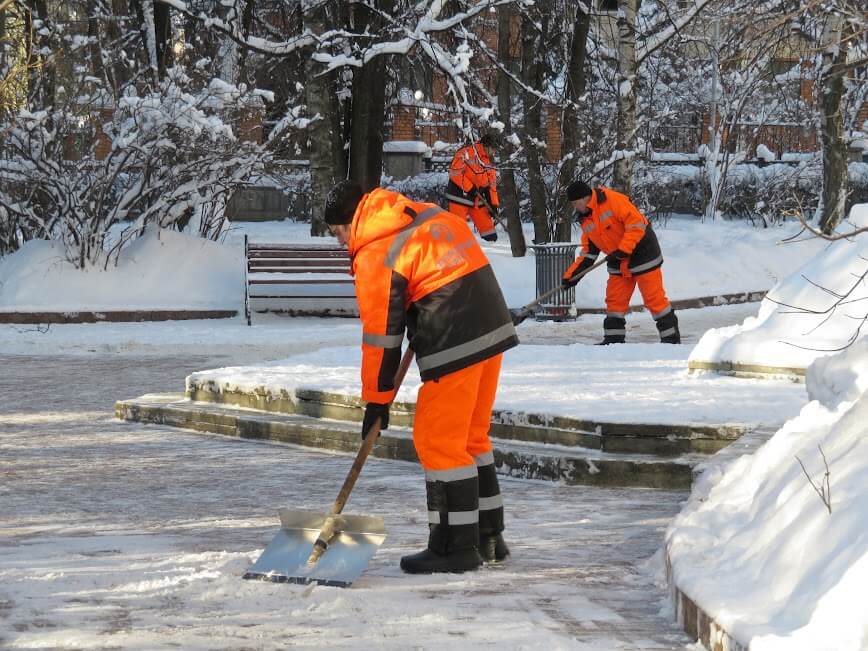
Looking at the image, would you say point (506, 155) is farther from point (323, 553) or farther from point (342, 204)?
point (323, 553)

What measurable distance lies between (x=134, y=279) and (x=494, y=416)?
30.7 feet

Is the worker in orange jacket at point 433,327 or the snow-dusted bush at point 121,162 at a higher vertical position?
the snow-dusted bush at point 121,162

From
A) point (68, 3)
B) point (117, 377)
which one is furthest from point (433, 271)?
point (68, 3)

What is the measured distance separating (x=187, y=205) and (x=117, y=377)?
19.4ft

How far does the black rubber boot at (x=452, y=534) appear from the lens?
18.1ft

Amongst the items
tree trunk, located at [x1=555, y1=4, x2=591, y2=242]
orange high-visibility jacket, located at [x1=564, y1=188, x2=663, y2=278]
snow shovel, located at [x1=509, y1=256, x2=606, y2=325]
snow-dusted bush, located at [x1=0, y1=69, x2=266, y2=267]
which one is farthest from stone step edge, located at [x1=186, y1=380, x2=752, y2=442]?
tree trunk, located at [x1=555, y1=4, x2=591, y2=242]

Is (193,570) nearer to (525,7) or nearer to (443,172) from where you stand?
(525,7)

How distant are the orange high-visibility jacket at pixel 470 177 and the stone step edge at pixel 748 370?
23.3ft

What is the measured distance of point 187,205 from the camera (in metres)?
17.5

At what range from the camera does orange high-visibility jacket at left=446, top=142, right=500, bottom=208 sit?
54.7 feet

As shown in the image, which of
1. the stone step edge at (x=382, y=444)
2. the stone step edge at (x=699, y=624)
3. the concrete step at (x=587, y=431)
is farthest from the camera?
the concrete step at (x=587, y=431)

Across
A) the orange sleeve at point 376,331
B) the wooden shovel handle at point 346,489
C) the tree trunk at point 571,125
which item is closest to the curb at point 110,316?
the tree trunk at point 571,125

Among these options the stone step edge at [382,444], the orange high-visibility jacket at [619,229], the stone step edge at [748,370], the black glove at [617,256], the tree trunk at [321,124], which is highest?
the tree trunk at [321,124]

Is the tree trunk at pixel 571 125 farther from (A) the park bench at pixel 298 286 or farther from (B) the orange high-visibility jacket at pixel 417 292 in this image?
(B) the orange high-visibility jacket at pixel 417 292
